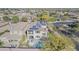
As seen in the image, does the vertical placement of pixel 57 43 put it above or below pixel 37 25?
below

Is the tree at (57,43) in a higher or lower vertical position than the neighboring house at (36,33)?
lower

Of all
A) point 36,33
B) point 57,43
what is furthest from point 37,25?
point 57,43

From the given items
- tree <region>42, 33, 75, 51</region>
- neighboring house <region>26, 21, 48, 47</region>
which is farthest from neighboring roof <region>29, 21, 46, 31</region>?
tree <region>42, 33, 75, 51</region>

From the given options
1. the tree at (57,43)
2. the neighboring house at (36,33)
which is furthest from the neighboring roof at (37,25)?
the tree at (57,43)

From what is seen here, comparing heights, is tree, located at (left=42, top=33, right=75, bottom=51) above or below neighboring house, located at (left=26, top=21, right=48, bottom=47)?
below

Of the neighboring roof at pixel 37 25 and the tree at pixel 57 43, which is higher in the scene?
the neighboring roof at pixel 37 25

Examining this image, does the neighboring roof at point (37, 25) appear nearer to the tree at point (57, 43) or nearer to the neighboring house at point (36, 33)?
the neighboring house at point (36, 33)

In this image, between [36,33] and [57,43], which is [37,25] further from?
[57,43]

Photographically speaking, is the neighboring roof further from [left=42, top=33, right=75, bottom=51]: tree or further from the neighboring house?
[left=42, top=33, right=75, bottom=51]: tree
